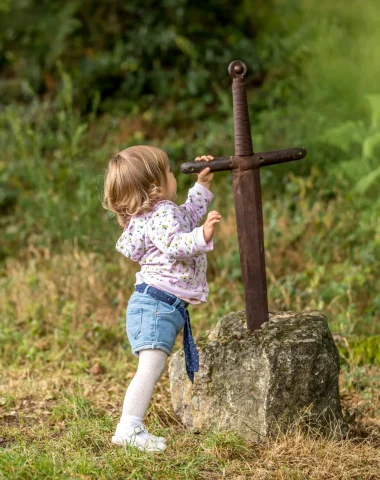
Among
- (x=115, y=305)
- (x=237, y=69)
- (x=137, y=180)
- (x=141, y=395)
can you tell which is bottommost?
(x=141, y=395)

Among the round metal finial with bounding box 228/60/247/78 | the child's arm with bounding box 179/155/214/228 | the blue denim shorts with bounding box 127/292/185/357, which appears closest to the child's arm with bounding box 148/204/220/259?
the child's arm with bounding box 179/155/214/228

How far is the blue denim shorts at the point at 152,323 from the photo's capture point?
3662 mm

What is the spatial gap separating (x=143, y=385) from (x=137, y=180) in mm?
A: 974

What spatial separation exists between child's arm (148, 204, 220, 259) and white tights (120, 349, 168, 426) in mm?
515

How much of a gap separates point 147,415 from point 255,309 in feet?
2.87

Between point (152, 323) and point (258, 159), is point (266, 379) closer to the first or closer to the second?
point (152, 323)

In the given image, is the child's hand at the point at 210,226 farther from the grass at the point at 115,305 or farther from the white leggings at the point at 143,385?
the grass at the point at 115,305

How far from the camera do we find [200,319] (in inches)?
211

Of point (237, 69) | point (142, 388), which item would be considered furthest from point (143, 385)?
point (237, 69)

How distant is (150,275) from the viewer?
3.72 m

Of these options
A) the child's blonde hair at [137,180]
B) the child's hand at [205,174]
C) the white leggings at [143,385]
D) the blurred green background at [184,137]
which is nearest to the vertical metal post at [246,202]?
the child's hand at [205,174]

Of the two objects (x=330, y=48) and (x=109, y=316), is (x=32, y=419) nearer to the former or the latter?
(x=109, y=316)

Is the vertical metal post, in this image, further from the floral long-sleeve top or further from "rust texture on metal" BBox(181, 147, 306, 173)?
the floral long-sleeve top

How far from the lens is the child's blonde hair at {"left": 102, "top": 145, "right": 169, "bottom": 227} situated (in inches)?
144
